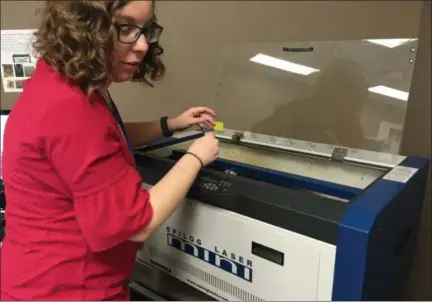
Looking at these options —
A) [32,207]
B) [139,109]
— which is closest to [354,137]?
[32,207]

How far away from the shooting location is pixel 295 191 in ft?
2.36

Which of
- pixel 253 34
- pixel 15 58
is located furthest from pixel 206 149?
pixel 15 58

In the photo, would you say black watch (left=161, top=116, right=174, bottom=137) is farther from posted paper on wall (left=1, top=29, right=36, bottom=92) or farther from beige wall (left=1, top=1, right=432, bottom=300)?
posted paper on wall (left=1, top=29, right=36, bottom=92)

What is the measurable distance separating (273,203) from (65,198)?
39 centimetres

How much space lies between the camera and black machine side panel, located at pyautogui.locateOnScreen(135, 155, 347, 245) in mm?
625

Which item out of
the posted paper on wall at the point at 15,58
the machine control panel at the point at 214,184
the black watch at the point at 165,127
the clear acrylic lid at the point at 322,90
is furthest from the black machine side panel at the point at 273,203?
the posted paper on wall at the point at 15,58

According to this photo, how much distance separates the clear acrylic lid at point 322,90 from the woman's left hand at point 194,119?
0.21 m

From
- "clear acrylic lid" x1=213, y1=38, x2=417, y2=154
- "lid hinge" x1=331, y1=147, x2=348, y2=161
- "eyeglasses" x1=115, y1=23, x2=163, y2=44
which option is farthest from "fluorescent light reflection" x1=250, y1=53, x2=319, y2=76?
"eyeglasses" x1=115, y1=23, x2=163, y2=44

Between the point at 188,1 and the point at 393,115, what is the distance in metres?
1.02

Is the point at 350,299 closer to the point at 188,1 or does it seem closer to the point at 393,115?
the point at 393,115

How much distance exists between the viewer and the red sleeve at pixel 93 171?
60 centimetres

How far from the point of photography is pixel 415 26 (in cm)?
124

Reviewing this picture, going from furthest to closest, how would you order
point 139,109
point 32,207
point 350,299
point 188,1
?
point 139,109, point 188,1, point 32,207, point 350,299

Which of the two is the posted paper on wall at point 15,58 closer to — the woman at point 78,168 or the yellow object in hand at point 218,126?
the yellow object in hand at point 218,126
